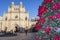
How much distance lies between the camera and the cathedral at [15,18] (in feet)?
253

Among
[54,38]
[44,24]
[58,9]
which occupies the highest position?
[58,9]

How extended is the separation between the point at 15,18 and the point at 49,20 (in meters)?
74.4

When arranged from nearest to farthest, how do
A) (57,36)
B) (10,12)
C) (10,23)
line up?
(57,36), (10,23), (10,12)

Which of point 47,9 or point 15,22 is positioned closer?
point 47,9

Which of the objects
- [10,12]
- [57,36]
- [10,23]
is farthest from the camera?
[10,12]

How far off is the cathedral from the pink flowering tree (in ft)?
230

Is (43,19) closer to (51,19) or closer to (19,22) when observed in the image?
(51,19)

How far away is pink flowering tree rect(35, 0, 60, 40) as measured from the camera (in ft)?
19.5

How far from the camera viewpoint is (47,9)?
6188 millimetres

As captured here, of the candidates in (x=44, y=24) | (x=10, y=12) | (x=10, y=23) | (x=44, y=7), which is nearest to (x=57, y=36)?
(x=44, y=24)

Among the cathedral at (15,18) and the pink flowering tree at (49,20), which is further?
the cathedral at (15,18)

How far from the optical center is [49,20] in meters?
6.06

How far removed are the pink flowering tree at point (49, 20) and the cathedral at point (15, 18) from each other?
70145mm

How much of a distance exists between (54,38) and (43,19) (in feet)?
2.06
